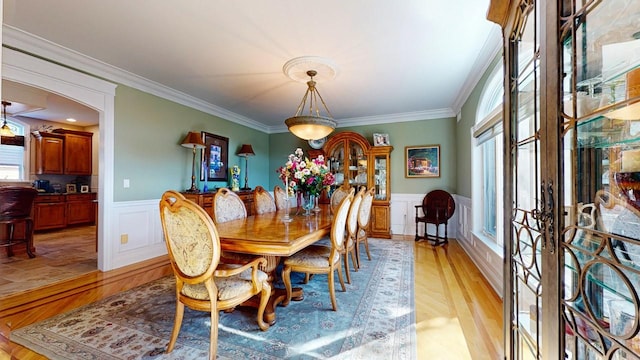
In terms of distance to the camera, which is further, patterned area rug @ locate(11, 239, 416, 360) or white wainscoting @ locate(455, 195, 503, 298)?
white wainscoting @ locate(455, 195, 503, 298)

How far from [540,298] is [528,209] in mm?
303

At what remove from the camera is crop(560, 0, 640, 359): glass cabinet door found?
64cm

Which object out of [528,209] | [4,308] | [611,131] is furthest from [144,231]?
[611,131]

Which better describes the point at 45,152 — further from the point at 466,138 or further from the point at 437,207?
the point at 466,138

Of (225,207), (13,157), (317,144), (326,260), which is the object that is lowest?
(326,260)

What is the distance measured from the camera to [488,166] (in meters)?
3.61

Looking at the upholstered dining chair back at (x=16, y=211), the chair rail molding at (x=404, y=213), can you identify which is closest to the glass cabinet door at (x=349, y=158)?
the chair rail molding at (x=404, y=213)

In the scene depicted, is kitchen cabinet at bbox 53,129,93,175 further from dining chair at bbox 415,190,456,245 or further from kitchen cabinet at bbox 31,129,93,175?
dining chair at bbox 415,190,456,245

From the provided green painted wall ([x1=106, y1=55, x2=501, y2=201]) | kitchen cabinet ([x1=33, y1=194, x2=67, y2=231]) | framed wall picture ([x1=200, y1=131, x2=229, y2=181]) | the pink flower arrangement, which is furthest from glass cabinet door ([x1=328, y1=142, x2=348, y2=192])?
kitchen cabinet ([x1=33, y1=194, x2=67, y2=231])

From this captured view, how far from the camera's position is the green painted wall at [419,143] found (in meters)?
5.15

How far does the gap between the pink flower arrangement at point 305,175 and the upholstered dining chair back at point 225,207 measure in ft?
1.95

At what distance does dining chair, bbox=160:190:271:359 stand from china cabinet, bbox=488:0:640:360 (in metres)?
1.48

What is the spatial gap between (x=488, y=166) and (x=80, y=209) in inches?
325

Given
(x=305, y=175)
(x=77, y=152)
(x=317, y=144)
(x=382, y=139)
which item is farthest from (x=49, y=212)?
(x=382, y=139)
